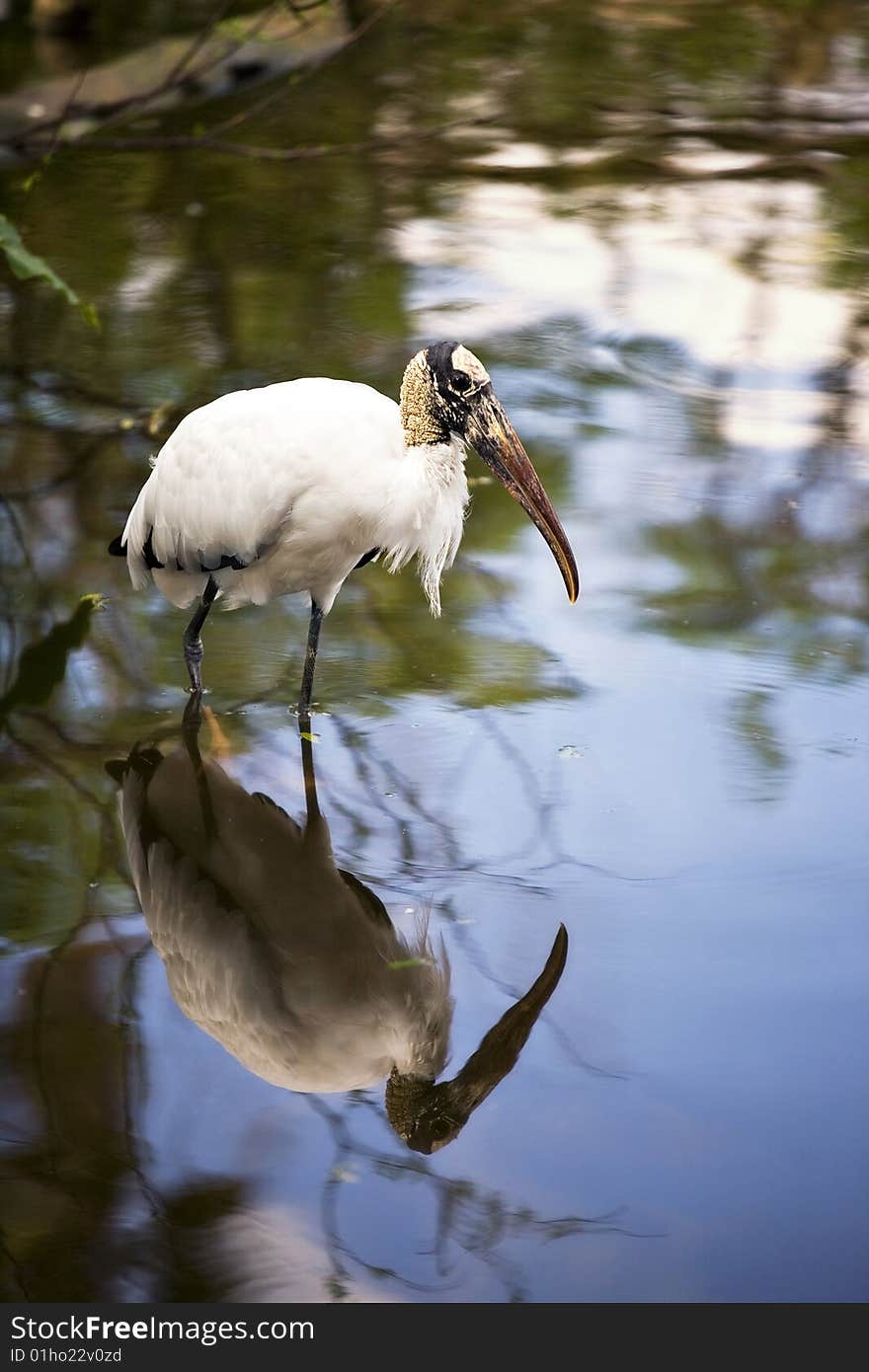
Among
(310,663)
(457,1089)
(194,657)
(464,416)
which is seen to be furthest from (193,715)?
(457,1089)

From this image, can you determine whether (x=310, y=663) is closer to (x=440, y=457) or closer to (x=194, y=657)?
(x=194, y=657)

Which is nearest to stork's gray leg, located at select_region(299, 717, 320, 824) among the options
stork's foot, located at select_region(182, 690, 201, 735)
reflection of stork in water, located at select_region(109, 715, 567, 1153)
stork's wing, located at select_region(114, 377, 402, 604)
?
reflection of stork in water, located at select_region(109, 715, 567, 1153)

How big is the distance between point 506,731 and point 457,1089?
5.43 feet

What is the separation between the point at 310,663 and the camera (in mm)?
4941

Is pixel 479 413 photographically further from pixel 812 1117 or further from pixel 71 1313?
pixel 71 1313

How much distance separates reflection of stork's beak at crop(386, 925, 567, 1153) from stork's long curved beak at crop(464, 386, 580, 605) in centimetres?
141

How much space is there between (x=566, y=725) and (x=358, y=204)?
5.86 meters

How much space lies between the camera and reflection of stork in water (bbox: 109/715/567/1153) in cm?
361

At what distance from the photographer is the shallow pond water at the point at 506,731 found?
3.25 metres

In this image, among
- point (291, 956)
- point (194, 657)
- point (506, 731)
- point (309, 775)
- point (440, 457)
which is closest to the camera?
point (291, 956)

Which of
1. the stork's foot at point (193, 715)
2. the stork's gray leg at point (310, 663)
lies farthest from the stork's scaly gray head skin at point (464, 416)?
the stork's foot at point (193, 715)

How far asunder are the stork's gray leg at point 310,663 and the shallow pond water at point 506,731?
7 centimetres

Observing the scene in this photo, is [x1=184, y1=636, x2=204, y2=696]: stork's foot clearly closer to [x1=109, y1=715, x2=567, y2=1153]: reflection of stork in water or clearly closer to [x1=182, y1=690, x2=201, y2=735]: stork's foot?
[x1=182, y1=690, x2=201, y2=735]: stork's foot

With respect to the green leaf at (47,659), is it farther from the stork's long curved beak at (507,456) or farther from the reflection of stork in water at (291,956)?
the stork's long curved beak at (507,456)
